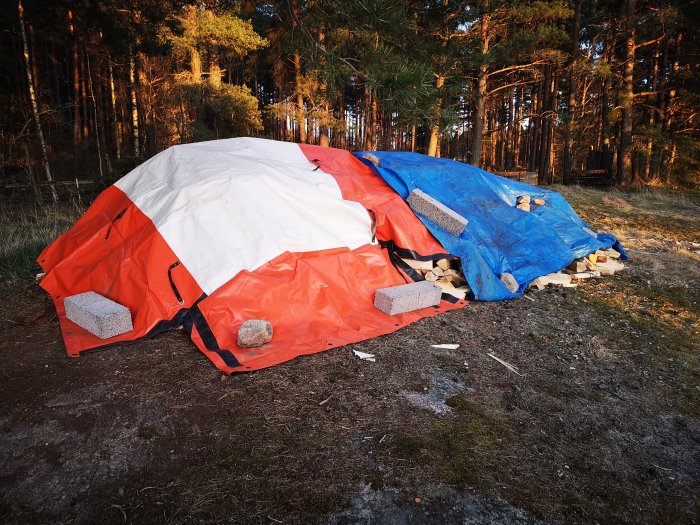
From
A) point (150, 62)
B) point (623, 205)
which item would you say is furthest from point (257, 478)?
point (150, 62)

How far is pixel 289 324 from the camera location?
139 inches

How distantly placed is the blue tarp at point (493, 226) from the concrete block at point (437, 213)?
0.07 m

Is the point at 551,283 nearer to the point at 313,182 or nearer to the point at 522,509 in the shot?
the point at 313,182

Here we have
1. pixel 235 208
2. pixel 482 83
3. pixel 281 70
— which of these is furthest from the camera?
pixel 281 70

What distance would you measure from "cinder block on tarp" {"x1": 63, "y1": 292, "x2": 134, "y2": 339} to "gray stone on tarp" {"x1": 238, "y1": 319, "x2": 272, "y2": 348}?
3.24 feet

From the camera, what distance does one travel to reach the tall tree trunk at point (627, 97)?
12.7m

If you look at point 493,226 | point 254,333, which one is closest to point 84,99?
point 493,226

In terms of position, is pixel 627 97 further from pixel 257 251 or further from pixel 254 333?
pixel 254 333

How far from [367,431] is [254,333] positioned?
4.22 feet

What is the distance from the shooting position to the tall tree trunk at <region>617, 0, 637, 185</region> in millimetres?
12703

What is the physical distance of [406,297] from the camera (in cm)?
388

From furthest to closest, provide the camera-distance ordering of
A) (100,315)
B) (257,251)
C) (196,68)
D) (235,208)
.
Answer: (196,68) → (235,208) → (257,251) → (100,315)

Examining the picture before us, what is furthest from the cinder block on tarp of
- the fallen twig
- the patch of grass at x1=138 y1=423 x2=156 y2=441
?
the fallen twig

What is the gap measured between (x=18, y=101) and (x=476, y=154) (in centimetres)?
1393
